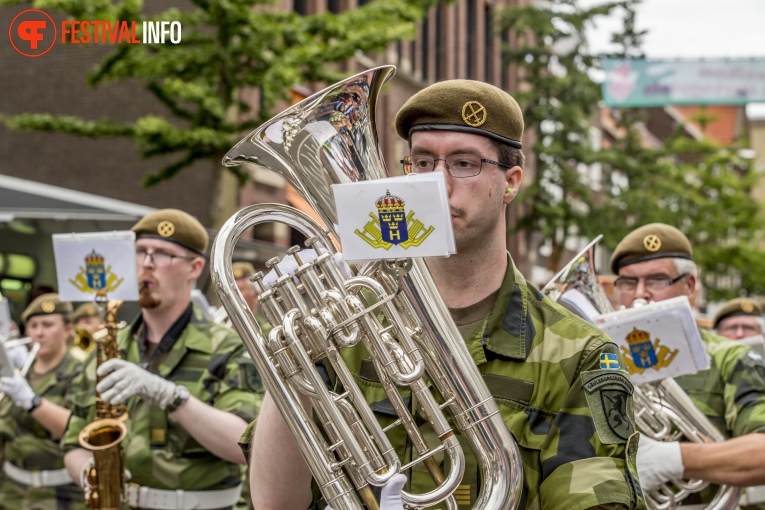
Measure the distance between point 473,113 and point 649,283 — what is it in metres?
2.72

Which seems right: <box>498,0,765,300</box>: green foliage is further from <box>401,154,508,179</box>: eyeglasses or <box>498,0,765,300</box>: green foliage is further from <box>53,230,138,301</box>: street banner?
<box>401,154,508,179</box>: eyeglasses

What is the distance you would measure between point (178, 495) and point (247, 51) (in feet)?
→ 36.2

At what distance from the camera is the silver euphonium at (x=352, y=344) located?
8.65ft

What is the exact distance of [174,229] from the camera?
5.54 metres

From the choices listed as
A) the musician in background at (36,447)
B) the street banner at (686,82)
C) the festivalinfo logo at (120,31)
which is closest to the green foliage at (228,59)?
the festivalinfo logo at (120,31)

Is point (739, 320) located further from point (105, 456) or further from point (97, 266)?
point (105, 456)

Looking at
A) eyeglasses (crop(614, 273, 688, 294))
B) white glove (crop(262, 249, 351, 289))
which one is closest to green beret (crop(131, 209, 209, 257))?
eyeglasses (crop(614, 273, 688, 294))

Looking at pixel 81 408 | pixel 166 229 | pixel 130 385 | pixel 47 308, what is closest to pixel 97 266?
pixel 166 229

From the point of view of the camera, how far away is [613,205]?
105ft

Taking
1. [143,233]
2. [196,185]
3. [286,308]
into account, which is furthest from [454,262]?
[196,185]

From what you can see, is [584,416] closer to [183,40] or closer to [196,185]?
[183,40]

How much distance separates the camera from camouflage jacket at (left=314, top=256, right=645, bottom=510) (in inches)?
106

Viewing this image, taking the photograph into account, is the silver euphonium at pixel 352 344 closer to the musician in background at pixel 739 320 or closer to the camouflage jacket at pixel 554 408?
the camouflage jacket at pixel 554 408

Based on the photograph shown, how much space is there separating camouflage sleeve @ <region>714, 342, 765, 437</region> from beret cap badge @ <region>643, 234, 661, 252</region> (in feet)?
1.96
